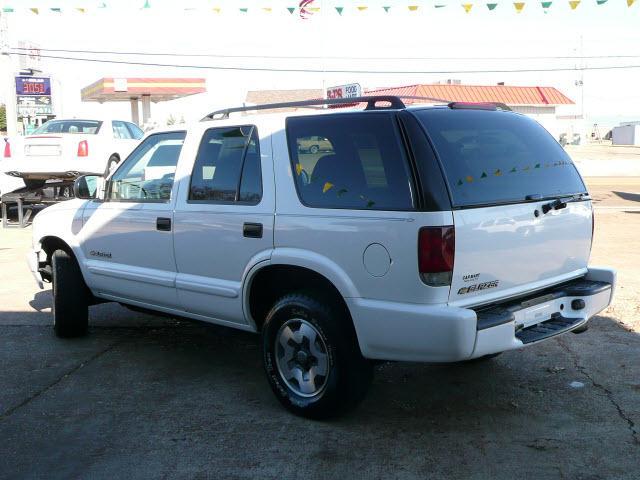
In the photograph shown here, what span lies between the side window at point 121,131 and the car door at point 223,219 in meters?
10.3

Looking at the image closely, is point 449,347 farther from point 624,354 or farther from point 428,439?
point 624,354

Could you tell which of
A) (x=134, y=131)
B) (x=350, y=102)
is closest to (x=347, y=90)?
(x=134, y=131)

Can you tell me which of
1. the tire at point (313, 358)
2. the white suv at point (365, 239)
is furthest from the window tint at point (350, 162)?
the tire at point (313, 358)

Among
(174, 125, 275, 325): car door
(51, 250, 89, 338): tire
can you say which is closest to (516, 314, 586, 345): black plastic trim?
(174, 125, 275, 325): car door

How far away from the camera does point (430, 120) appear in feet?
13.1

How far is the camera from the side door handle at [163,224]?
16.6 ft

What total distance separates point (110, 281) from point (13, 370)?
974mm

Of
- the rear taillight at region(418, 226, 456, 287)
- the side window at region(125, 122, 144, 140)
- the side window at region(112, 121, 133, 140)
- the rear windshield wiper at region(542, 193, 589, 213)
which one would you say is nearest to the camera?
the rear taillight at region(418, 226, 456, 287)

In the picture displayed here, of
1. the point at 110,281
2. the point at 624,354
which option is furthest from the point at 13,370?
the point at 624,354

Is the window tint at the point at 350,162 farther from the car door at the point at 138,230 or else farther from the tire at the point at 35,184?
the tire at the point at 35,184

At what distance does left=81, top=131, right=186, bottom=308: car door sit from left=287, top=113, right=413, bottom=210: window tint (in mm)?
1207

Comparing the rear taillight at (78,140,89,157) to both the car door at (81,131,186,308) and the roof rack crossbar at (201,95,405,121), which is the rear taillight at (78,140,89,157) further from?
the roof rack crossbar at (201,95,405,121)

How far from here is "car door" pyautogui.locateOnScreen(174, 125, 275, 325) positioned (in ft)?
14.7

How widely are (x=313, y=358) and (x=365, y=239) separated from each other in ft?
2.91
